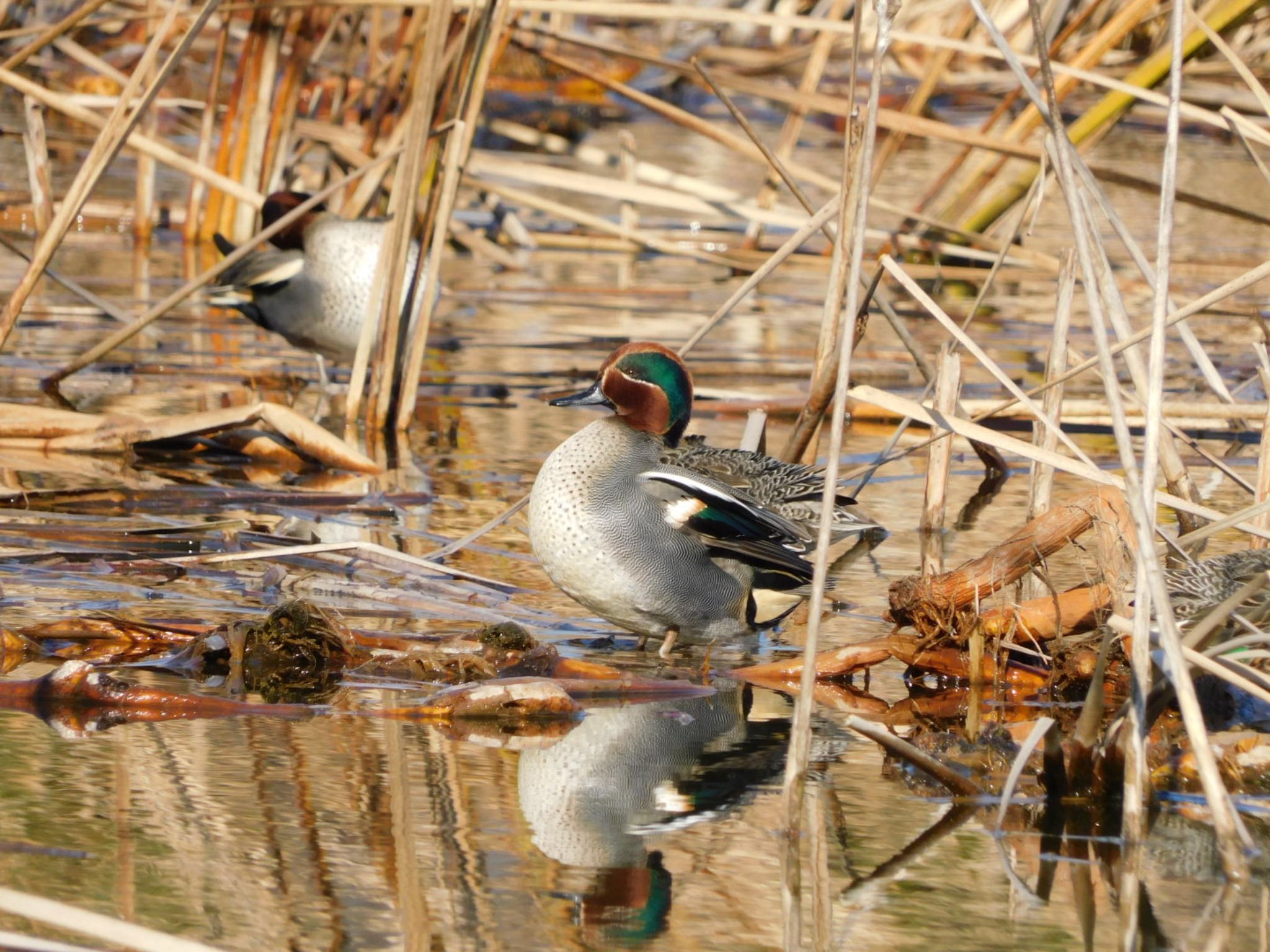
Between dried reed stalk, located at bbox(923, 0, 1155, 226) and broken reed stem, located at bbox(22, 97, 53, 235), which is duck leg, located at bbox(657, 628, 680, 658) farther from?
broken reed stem, located at bbox(22, 97, 53, 235)

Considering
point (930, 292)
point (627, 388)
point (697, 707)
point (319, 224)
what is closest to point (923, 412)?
point (697, 707)

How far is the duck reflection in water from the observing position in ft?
9.39

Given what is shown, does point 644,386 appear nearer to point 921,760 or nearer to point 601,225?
point 921,760

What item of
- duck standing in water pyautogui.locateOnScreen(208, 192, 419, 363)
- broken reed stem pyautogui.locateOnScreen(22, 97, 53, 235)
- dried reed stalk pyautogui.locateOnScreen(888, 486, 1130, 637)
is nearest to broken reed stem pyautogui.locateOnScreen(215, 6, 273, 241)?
duck standing in water pyautogui.locateOnScreen(208, 192, 419, 363)

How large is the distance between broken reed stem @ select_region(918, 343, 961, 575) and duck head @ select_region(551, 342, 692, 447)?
0.74 meters

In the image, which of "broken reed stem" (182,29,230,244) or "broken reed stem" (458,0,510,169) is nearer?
"broken reed stem" (458,0,510,169)

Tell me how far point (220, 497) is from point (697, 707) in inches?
86.9

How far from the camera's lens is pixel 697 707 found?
160 inches

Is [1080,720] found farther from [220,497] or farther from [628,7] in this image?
[628,7]

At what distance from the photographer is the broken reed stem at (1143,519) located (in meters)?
2.88

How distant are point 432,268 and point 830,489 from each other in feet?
12.0

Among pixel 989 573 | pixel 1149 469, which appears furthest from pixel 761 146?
pixel 1149 469

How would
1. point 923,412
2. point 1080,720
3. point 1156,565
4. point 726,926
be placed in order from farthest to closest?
point 923,412
point 1080,720
point 1156,565
point 726,926

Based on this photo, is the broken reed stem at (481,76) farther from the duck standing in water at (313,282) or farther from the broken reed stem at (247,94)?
the broken reed stem at (247,94)
